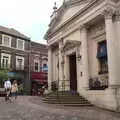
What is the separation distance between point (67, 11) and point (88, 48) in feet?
14.9

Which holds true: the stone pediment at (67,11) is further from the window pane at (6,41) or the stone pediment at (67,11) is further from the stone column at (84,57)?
the window pane at (6,41)

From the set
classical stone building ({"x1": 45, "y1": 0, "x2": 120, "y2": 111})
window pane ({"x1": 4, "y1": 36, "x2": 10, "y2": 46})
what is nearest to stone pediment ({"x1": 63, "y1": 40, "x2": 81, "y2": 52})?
classical stone building ({"x1": 45, "y1": 0, "x2": 120, "y2": 111})

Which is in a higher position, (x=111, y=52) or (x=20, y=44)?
(x=20, y=44)

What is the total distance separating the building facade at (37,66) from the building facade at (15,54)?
3.12 feet

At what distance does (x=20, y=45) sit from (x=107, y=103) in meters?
25.0

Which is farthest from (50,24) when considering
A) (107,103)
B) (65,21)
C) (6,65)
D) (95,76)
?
(6,65)

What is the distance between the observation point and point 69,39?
1830cm

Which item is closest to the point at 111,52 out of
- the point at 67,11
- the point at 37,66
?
the point at 67,11

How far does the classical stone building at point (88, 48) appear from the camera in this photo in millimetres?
13234

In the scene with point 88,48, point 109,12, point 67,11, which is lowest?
point 88,48

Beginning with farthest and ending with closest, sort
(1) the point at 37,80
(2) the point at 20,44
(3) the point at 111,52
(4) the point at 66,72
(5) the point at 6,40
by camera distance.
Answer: (1) the point at 37,80 → (2) the point at 20,44 → (5) the point at 6,40 → (4) the point at 66,72 → (3) the point at 111,52

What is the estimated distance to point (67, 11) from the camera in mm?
19125

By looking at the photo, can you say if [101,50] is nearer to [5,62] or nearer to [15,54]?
[5,62]

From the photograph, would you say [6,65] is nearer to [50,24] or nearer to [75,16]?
[50,24]
